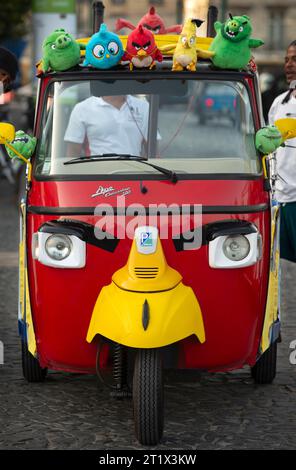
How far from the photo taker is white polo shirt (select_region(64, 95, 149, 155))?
668cm

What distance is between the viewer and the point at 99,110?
6.99 metres

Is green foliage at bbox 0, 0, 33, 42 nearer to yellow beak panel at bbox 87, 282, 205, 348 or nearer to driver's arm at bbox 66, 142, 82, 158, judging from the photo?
driver's arm at bbox 66, 142, 82, 158

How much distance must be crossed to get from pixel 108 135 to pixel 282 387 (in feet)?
5.80

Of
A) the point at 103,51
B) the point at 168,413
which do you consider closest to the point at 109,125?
the point at 103,51

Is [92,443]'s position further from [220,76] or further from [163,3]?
[163,3]

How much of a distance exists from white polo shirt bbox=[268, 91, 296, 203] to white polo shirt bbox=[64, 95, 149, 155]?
1.70 m

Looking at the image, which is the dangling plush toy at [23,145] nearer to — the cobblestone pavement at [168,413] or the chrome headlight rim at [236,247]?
the chrome headlight rim at [236,247]

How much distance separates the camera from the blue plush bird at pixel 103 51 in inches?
255

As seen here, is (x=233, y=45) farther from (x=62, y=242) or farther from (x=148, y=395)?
(x=148, y=395)

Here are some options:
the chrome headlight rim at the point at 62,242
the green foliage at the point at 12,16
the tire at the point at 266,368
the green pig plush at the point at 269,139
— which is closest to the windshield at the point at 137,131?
the green pig plush at the point at 269,139

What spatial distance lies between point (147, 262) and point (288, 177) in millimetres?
2714

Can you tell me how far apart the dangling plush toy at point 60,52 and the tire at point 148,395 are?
66.4 inches

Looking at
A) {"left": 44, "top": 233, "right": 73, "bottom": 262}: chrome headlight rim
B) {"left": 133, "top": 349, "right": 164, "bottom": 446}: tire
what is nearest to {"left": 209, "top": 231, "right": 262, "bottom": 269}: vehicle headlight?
{"left": 133, "top": 349, "right": 164, "bottom": 446}: tire

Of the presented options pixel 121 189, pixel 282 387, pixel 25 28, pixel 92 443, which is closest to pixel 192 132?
pixel 121 189
